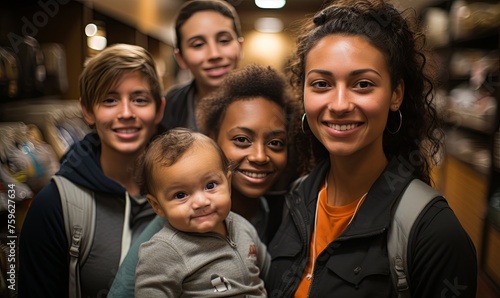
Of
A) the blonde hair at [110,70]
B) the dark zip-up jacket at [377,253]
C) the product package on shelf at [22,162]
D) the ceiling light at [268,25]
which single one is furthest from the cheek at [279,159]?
the ceiling light at [268,25]

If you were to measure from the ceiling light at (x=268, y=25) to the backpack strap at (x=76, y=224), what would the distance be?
7.79m

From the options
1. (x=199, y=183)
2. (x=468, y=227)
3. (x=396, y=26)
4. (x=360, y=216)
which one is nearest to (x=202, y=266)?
(x=199, y=183)

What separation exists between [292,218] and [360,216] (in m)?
0.26

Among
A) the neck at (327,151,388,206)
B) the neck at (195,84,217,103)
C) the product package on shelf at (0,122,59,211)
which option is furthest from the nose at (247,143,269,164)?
the product package on shelf at (0,122,59,211)

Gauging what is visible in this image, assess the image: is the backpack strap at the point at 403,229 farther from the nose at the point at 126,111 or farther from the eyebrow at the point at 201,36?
the eyebrow at the point at 201,36

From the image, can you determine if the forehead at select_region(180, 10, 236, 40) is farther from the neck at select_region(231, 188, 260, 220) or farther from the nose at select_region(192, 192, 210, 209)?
the nose at select_region(192, 192, 210, 209)

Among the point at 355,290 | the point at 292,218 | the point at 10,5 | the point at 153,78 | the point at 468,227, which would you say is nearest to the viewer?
the point at 355,290

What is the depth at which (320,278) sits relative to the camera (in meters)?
1.23

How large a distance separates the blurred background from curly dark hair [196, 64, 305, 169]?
15cm

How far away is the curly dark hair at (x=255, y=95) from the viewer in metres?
1.63

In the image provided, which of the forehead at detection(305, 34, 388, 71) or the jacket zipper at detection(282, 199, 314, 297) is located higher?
the forehead at detection(305, 34, 388, 71)

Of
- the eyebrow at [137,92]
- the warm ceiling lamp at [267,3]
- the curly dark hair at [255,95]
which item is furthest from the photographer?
the warm ceiling lamp at [267,3]

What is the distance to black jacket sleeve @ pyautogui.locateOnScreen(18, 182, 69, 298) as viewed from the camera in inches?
54.5

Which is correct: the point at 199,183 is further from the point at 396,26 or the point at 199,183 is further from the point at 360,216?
the point at 396,26
